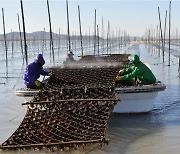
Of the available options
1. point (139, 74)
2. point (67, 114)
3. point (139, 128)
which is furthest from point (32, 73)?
point (139, 128)

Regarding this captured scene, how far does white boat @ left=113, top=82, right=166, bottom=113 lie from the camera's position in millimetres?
10203

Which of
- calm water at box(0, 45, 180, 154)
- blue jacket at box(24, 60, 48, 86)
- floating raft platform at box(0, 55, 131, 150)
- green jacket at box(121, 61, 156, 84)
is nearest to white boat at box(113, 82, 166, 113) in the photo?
calm water at box(0, 45, 180, 154)

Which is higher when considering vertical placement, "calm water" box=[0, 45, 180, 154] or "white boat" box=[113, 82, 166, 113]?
"white boat" box=[113, 82, 166, 113]

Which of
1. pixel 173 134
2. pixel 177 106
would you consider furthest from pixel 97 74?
pixel 173 134

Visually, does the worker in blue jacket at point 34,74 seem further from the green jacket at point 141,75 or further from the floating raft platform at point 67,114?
the green jacket at point 141,75

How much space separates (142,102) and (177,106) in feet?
6.52

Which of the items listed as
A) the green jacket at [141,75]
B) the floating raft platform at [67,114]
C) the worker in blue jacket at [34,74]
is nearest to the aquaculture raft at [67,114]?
the floating raft platform at [67,114]

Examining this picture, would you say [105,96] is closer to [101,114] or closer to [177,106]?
[101,114]

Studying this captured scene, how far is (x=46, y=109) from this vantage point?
916cm

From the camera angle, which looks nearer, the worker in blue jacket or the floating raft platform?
the floating raft platform

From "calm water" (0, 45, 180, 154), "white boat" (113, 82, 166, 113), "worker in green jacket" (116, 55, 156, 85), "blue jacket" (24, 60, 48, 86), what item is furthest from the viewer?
"blue jacket" (24, 60, 48, 86)

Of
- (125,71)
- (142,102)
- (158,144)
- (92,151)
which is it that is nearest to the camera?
(92,151)

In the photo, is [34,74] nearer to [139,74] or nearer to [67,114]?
[67,114]

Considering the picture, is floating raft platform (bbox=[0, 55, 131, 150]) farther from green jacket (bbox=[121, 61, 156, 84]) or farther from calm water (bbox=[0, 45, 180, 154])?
green jacket (bbox=[121, 61, 156, 84])
